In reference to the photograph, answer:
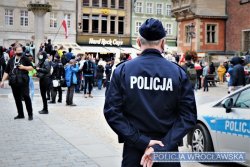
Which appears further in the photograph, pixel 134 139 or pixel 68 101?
pixel 68 101

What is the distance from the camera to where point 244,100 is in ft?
23.0

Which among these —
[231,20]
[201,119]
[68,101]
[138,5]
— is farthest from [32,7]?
[138,5]

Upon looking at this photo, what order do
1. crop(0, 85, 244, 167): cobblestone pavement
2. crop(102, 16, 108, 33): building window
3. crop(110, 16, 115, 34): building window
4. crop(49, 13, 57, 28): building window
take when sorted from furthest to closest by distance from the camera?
crop(110, 16, 115, 34): building window
crop(102, 16, 108, 33): building window
crop(49, 13, 57, 28): building window
crop(0, 85, 244, 167): cobblestone pavement

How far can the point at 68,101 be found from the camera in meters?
15.8

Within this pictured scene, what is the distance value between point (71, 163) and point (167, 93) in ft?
12.6

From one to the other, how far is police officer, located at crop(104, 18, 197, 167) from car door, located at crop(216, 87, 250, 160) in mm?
3237

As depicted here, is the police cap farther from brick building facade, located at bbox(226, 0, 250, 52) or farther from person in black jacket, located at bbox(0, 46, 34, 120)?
brick building facade, located at bbox(226, 0, 250, 52)

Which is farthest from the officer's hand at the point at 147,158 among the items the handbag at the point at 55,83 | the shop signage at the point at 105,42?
the shop signage at the point at 105,42

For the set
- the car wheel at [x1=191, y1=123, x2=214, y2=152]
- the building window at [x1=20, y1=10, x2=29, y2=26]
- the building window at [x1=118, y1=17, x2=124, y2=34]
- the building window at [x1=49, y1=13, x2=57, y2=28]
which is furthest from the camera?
the building window at [x1=118, y1=17, x2=124, y2=34]

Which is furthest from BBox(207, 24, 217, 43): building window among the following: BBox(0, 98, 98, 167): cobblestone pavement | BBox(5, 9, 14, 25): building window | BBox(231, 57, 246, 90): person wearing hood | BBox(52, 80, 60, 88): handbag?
BBox(0, 98, 98, 167): cobblestone pavement

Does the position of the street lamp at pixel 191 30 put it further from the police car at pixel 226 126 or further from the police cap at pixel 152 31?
the police cap at pixel 152 31

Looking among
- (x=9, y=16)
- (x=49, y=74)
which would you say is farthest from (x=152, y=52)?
(x=9, y=16)

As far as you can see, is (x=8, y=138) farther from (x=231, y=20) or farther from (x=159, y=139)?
(x=231, y=20)

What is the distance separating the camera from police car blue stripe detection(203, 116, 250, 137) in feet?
21.6
